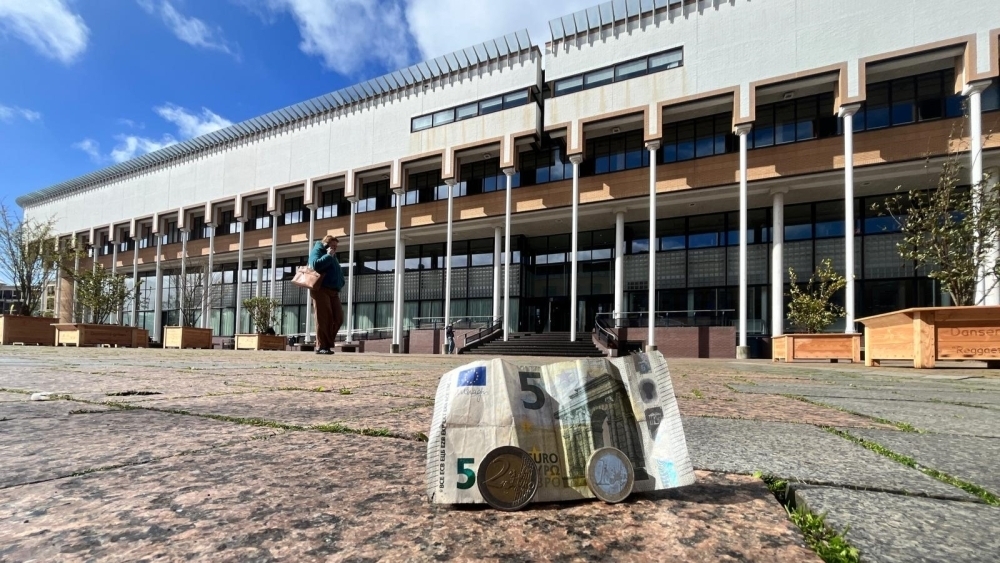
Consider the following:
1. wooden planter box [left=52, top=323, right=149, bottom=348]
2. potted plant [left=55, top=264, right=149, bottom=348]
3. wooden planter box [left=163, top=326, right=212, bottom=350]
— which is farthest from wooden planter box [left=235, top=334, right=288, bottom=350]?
wooden planter box [left=52, top=323, right=149, bottom=348]

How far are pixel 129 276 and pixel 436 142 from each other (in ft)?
108

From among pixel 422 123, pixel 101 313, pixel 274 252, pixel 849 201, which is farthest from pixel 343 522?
pixel 101 313

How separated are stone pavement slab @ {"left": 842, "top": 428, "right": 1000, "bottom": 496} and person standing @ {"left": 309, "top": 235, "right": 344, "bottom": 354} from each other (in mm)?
9404

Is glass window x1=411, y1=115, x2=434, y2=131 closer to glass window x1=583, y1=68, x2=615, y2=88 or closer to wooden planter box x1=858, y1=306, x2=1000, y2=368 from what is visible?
glass window x1=583, y1=68, x2=615, y2=88

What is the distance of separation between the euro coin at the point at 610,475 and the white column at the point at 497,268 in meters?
24.5

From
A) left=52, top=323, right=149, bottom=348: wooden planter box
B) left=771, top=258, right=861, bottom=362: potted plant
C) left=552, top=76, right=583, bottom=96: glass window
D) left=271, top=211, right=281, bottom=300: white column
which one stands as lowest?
left=52, top=323, right=149, bottom=348: wooden planter box

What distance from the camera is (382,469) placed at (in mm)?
1341

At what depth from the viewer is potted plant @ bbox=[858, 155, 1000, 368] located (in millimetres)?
8711

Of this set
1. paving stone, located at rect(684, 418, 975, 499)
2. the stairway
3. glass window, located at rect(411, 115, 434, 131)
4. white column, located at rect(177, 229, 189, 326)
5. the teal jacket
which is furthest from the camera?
white column, located at rect(177, 229, 189, 326)

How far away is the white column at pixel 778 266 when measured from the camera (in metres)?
20.9

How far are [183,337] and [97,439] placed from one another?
2844 centimetres

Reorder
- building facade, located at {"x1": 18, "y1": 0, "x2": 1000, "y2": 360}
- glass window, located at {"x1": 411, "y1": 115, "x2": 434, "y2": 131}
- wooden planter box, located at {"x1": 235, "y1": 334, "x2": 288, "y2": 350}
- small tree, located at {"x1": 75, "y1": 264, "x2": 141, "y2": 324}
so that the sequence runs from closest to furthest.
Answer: building facade, located at {"x1": 18, "y1": 0, "x2": 1000, "y2": 360} → wooden planter box, located at {"x1": 235, "y1": 334, "x2": 288, "y2": 350} → glass window, located at {"x1": 411, "y1": 115, "x2": 434, "y2": 131} → small tree, located at {"x1": 75, "y1": 264, "x2": 141, "y2": 324}

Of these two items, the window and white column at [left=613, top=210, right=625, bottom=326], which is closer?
the window

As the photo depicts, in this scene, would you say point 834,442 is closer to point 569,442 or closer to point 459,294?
point 569,442
